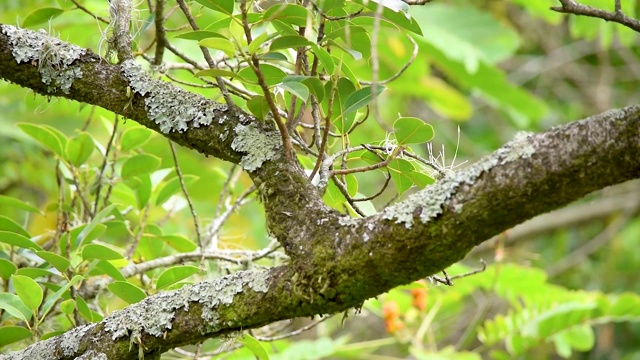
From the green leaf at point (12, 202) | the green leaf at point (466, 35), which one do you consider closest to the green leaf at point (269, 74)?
the green leaf at point (12, 202)

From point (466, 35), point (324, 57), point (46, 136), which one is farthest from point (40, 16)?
point (466, 35)

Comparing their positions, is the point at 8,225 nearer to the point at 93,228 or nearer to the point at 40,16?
the point at 93,228

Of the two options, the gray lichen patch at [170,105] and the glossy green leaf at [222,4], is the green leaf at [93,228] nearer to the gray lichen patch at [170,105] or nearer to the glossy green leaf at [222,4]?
the gray lichen patch at [170,105]

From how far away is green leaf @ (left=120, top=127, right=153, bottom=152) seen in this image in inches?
46.4

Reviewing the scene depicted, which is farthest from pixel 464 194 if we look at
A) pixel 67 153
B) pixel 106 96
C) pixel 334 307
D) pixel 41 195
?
pixel 41 195

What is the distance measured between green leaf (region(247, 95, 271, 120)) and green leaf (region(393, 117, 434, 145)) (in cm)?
15

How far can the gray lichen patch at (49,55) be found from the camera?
0.86m

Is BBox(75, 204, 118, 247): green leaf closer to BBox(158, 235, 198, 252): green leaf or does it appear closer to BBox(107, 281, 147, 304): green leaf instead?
BBox(107, 281, 147, 304): green leaf

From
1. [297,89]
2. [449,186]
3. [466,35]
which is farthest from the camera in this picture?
[466,35]

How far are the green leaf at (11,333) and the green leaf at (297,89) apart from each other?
0.50m

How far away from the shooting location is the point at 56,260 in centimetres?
93

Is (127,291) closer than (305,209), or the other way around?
(305,209)

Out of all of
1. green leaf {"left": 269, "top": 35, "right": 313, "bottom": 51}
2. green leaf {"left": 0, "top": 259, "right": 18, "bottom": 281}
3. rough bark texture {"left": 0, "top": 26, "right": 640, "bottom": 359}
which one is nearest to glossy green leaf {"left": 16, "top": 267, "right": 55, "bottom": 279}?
green leaf {"left": 0, "top": 259, "right": 18, "bottom": 281}

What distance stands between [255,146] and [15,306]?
397 mm
